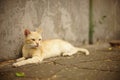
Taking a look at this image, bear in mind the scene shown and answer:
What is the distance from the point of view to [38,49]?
571cm

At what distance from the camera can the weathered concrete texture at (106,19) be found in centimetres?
820

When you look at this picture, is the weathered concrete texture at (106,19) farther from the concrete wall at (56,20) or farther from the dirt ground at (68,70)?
the dirt ground at (68,70)

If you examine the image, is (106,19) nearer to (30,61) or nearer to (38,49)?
(38,49)

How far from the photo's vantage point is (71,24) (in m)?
7.41

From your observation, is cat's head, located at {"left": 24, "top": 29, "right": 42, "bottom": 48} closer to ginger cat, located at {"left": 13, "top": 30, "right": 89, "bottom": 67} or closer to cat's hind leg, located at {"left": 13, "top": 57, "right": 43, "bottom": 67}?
ginger cat, located at {"left": 13, "top": 30, "right": 89, "bottom": 67}

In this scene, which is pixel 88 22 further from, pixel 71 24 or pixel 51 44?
pixel 51 44

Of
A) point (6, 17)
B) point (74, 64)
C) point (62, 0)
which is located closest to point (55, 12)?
point (62, 0)

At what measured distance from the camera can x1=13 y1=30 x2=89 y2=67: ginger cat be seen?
5453mm

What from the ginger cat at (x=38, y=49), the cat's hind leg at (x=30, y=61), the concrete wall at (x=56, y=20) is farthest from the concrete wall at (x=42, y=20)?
the cat's hind leg at (x=30, y=61)

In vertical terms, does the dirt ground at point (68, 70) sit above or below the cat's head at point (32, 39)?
below

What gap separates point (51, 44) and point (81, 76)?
220 cm

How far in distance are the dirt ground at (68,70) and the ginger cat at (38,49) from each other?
0.69 ft

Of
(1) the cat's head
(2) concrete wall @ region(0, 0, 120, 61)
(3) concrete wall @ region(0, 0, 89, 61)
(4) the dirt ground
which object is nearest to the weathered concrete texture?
(2) concrete wall @ region(0, 0, 120, 61)

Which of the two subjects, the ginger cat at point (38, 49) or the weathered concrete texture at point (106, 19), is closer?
the ginger cat at point (38, 49)
